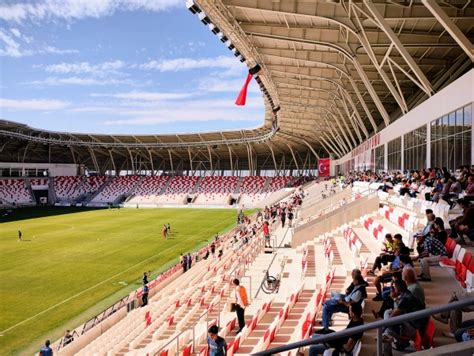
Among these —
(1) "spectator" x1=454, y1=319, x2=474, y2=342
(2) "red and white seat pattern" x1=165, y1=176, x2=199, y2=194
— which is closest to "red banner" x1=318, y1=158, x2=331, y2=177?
(2) "red and white seat pattern" x1=165, y1=176, x2=199, y2=194

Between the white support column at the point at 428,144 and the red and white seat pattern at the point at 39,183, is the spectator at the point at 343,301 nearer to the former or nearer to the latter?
the white support column at the point at 428,144

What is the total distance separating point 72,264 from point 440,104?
1987 centimetres

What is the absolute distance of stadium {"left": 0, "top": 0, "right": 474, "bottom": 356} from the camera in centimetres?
741

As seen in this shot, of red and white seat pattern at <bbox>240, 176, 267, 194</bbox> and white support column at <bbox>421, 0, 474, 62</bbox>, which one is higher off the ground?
white support column at <bbox>421, 0, 474, 62</bbox>

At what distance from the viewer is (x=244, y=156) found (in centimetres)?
8388

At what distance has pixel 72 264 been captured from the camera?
2530 cm

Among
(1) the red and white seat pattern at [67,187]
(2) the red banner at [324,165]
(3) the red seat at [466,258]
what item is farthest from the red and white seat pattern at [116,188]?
(3) the red seat at [466,258]

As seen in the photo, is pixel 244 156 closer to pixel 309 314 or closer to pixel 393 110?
pixel 393 110

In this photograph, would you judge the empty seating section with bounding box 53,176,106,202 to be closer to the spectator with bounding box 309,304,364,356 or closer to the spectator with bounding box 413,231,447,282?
the spectator with bounding box 413,231,447,282

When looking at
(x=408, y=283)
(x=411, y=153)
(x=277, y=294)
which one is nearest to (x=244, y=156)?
(x=411, y=153)

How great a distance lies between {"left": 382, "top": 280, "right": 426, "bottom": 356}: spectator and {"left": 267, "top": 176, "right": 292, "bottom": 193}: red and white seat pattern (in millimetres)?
64154

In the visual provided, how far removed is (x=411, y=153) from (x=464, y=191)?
12.0m

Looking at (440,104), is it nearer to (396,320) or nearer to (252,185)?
(396,320)

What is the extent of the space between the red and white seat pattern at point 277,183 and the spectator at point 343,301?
6244 cm
